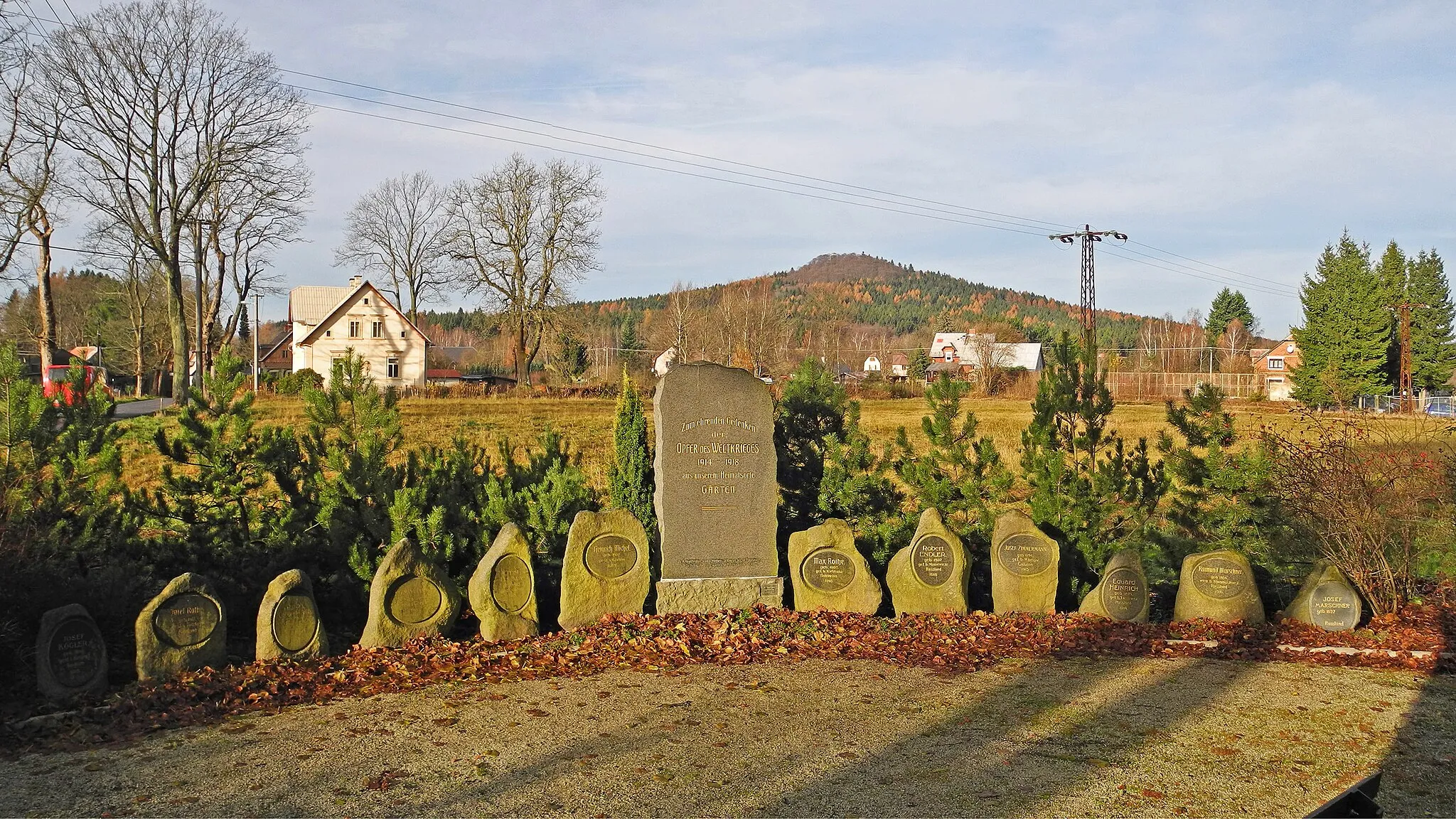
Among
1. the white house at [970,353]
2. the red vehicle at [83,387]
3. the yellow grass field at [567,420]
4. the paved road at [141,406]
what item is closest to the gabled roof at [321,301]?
the paved road at [141,406]

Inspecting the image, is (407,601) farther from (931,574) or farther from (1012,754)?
(1012,754)

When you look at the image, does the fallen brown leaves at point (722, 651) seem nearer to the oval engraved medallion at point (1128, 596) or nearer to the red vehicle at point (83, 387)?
the oval engraved medallion at point (1128, 596)

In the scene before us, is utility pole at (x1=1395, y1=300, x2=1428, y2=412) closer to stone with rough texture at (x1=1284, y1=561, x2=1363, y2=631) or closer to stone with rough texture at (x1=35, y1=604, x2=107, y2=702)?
stone with rough texture at (x1=1284, y1=561, x2=1363, y2=631)

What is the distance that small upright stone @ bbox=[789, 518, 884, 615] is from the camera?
9.87 m

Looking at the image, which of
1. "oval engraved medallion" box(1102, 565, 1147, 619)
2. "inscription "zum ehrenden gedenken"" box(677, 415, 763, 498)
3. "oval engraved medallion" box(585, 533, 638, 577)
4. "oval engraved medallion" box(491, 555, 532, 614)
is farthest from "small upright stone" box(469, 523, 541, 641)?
"oval engraved medallion" box(1102, 565, 1147, 619)

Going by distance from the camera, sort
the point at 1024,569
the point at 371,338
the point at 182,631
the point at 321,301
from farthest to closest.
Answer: the point at 321,301
the point at 371,338
the point at 1024,569
the point at 182,631

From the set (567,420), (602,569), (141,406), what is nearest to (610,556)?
(602,569)

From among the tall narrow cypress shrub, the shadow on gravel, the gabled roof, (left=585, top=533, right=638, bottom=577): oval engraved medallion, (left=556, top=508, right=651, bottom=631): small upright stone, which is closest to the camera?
the shadow on gravel

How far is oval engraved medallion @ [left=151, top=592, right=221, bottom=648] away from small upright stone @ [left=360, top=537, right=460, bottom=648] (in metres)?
1.19

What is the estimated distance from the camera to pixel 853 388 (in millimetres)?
52469

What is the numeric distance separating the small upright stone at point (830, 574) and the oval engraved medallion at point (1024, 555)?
1.27 m

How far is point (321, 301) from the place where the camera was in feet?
216

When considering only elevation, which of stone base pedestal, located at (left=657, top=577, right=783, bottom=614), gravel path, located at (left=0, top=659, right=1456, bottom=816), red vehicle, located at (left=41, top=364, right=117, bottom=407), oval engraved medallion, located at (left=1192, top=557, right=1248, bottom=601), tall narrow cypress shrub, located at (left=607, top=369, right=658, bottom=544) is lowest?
Answer: gravel path, located at (left=0, top=659, right=1456, bottom=816)

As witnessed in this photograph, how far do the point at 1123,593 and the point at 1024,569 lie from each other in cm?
91
